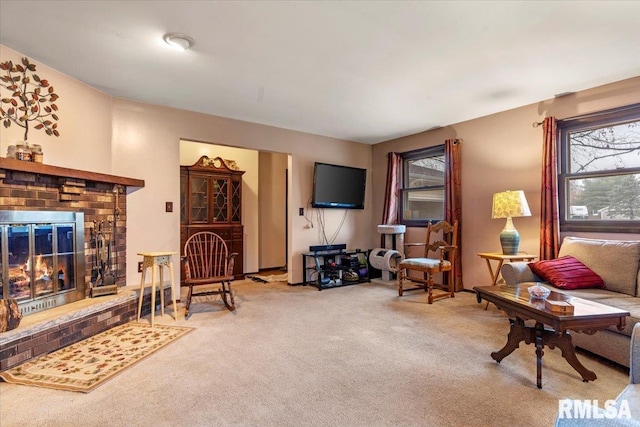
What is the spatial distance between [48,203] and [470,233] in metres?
4.67

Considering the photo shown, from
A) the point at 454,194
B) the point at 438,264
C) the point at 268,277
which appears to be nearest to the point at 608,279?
the point at 438,264

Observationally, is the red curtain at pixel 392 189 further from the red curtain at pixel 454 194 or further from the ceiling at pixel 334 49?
the ceiling at pixel 334 49

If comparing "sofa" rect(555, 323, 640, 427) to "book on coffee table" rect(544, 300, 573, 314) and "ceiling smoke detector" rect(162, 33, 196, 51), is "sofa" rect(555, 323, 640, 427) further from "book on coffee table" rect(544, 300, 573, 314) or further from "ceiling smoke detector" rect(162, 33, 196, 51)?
"ceiling smoke detector" rect(162, 33, 196, 51)

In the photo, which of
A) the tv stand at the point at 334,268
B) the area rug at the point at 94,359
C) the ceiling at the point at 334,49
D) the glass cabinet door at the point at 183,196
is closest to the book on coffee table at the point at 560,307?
the ceiling at the point at 334,49

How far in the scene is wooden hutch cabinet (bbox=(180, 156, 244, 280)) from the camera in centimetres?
506

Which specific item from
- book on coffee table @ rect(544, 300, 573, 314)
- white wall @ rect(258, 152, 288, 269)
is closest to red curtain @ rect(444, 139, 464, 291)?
book on coffee table @ rect(544, 300, 573, 314)

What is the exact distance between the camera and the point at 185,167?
16.6 ft

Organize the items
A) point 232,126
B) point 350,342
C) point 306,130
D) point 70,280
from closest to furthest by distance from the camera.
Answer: point 350,342
point 70,280
point 232,126
point 306,130

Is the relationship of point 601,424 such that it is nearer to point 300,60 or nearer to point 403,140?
point 300,60

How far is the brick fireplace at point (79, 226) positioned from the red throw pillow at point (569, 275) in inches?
153

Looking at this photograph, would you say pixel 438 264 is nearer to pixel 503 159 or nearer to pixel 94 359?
pixel 503 159

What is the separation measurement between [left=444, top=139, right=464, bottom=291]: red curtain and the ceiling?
2.41 feet

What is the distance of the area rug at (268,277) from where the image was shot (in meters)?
5.24

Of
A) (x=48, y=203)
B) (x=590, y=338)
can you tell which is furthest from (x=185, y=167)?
(x=590, y=338)
